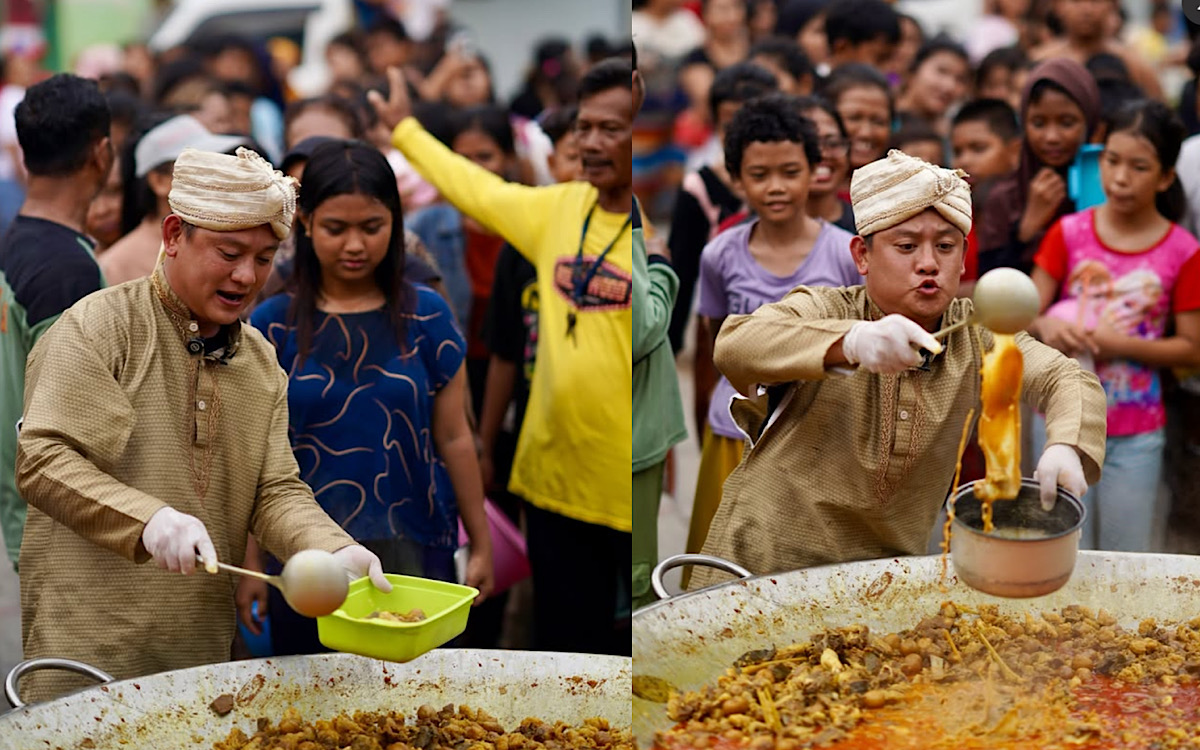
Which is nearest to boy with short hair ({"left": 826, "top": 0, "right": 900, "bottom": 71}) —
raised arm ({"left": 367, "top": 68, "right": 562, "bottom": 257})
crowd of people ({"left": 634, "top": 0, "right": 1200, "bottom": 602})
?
crowd of people ({"left": 634, "top": 0, "right": 1200, "bottom": 602})

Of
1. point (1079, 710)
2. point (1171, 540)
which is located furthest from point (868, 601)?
point (1171, 540)

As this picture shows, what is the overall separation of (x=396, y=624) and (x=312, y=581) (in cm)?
15

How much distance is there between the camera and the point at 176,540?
7.00 feet

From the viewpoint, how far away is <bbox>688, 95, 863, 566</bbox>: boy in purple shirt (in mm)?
2645

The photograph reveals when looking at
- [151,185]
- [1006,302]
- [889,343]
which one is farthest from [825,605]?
[151,185]

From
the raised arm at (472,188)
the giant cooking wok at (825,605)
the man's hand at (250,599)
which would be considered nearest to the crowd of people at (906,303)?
the giant cooking wok at (825,605)

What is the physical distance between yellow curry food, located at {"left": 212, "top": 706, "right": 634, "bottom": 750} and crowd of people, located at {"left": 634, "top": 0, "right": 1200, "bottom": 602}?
378 millimetres

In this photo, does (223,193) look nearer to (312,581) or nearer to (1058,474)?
(312,581)

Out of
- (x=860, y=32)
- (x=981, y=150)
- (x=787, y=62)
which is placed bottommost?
(x=981, y=150)

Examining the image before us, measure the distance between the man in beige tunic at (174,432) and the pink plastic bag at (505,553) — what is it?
100 cm

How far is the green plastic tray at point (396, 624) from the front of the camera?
2.20 meters

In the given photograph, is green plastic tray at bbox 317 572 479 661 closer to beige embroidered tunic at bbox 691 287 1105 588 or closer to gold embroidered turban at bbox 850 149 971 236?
beige embroidered tunic at bbox 691 287 1105 588

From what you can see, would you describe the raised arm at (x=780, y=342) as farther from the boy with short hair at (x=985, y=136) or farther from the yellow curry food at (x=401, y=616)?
the boy with short hair at (x=985, y=136)

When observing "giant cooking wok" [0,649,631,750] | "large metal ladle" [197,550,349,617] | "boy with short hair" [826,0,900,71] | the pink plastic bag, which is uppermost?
"boy with short hair" [826,0,900,71]
